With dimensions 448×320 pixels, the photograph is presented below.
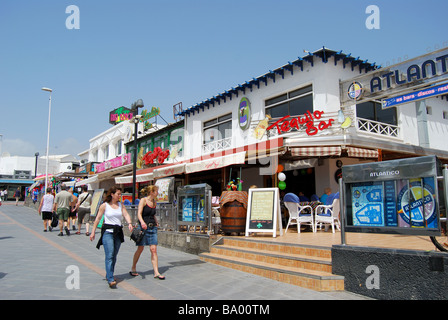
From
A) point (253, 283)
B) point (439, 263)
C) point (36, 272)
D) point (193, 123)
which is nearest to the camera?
point (439, 263)

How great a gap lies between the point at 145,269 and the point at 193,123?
13077mm

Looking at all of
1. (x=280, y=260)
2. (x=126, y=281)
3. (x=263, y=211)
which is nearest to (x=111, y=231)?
(x=126, y=281)

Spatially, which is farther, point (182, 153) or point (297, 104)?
point (182, 153)

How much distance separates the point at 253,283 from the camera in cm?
581

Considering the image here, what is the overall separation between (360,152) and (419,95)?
8.18 ft

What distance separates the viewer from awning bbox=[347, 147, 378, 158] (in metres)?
10.3

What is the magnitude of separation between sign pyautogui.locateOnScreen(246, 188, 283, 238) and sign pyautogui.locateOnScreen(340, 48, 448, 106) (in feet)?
19.0

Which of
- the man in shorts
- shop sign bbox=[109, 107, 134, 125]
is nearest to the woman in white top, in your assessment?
the man in shorts

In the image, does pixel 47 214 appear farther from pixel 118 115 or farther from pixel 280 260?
pixel 118 115

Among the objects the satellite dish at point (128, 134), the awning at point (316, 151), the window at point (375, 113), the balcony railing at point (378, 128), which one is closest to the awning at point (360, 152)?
the awning at point (316, 151)

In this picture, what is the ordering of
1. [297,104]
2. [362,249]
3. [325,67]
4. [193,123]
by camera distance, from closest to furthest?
[362,249] < [325,67] < [297,104] < [193,123]

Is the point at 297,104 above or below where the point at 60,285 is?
above
